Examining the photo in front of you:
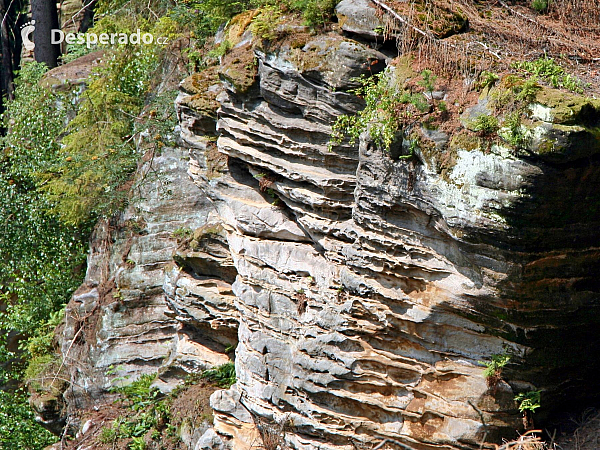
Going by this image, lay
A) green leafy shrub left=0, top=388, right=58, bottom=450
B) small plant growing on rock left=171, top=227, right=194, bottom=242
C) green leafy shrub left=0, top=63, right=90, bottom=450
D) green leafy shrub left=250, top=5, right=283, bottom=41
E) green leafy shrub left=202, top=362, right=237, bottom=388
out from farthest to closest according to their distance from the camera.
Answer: green leafy shrub left=0, top=63, right=90, bottom=450 → green leafy shrub left=0, top=388, right=58, bottom=450 → small plant growing on rock left=171, top=227, right=194, bottom=242 → green leafy shrub left=202, top=362, right=237, bottom=388 → green leafy shrub left=250, top=5, right=283, bottom=41

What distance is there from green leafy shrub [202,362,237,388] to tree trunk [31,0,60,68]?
10691 mm

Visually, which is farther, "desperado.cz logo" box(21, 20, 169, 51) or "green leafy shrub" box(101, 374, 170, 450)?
"desperado.cz logo" box(21, 20, 169, 51)

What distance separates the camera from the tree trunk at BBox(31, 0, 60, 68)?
52.4ft

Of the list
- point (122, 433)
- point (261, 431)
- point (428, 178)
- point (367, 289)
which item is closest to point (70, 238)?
point (122, 433)

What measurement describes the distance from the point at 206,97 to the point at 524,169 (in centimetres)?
557

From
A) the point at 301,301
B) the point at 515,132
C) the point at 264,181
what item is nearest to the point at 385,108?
the point at 515,132

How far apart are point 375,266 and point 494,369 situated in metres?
1.57

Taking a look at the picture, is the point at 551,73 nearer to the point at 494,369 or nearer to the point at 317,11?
the point at 317,11

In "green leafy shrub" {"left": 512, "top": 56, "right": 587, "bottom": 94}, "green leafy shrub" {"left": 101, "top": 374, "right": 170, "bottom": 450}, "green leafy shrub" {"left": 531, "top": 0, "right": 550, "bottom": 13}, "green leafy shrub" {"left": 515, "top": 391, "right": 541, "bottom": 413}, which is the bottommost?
"green leafy shrub" {"left": 101, "top": 374, "right": 170, "bottom": 450}

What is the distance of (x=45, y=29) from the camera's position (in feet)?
53.1

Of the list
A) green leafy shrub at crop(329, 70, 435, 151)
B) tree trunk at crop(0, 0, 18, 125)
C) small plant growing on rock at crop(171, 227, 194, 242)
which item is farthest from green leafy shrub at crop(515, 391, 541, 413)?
tree trunk at crop(0, 0, 18, 125)

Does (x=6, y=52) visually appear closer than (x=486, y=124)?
No

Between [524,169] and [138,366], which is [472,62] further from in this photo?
[138,366]

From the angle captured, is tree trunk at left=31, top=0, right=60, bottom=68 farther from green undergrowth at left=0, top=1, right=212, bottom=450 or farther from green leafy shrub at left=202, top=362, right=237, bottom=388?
green leafy shrub at left=202, top=362, right=237, bottom=388
